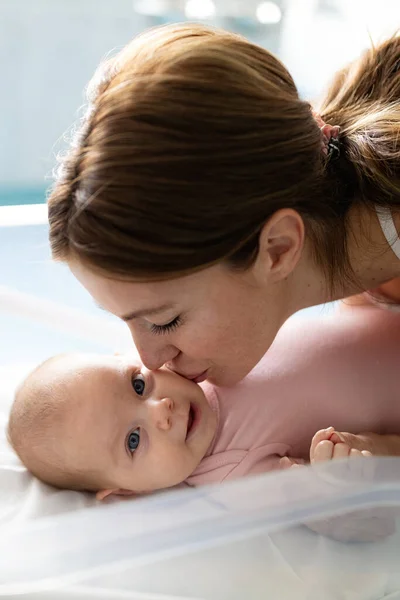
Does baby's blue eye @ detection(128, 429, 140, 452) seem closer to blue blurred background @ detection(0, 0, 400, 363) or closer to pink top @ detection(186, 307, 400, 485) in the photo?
pink top @ detection(186, 307, 400, 485)

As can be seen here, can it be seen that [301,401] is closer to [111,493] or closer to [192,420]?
[192,420]

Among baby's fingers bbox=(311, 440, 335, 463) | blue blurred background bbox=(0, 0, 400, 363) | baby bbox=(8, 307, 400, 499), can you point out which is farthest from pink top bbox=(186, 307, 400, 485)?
blue blurred background bbox=(0, 0, 400, 363)

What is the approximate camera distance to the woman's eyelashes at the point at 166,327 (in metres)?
0.93

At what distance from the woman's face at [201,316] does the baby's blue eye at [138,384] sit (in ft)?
0.12

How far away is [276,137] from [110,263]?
224mm

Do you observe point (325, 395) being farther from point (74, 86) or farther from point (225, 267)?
point (74, 86)

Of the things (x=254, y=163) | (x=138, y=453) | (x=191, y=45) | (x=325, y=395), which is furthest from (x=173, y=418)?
(x=191, y=45)

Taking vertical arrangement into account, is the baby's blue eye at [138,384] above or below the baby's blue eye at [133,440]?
above

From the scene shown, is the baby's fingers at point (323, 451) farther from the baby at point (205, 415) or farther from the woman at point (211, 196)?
the woman at point (211, 196)

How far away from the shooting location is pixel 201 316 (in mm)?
924

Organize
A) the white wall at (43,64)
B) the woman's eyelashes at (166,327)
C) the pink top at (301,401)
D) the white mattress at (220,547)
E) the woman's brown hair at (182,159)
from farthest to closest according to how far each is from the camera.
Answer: the white wall at (43,64)
the pink top at (301,401)
the woman's eyelashes at (166,327)
the woman's brown hair at (182,159)
the white mattress at (220,547)

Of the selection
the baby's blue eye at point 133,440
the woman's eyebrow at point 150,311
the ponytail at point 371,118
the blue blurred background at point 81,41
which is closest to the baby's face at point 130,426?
the baby's blue eye at point 133,440

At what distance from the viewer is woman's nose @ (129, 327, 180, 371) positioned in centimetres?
96

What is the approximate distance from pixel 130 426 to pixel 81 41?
1424 millimetres
